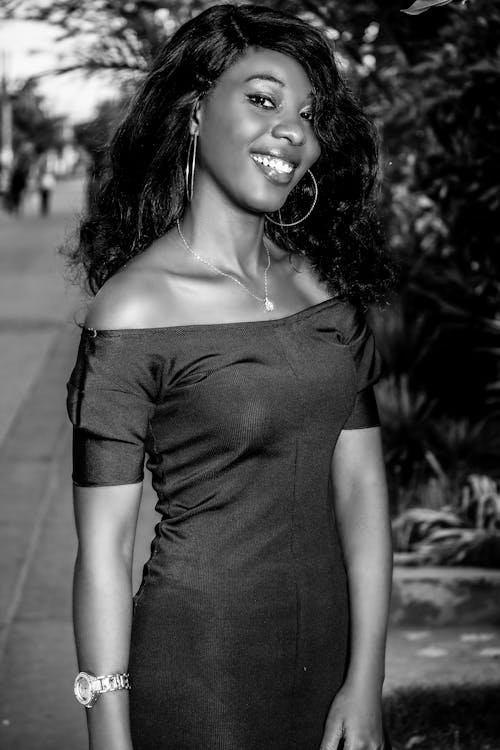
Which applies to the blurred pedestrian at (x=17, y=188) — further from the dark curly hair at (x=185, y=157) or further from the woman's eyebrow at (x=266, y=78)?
the woman's eyebrow at (x=266, y=78)

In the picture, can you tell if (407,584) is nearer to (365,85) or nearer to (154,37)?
(365,85)

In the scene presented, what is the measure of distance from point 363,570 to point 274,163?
788 mm

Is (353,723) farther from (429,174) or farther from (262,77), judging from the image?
(429,174)

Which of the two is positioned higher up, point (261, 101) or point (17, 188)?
point (261, 101)

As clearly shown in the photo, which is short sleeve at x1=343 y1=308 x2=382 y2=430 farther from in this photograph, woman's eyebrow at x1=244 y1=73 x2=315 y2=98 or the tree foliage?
the tree foliage

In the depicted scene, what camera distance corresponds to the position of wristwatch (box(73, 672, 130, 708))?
6.38 ft

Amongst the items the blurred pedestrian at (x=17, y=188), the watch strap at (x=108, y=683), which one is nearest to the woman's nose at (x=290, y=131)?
the watch strap at (x=108, y=683)

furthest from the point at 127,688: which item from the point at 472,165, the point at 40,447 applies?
the point at 40,447

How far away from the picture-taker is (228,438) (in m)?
1.98

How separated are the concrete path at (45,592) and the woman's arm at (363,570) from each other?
1.12 metres

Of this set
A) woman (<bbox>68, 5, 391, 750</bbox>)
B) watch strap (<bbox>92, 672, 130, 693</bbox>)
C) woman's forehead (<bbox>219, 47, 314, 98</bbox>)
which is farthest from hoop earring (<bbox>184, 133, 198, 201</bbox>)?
watch strap (<bbox>92, 672, 130, 693</bbox>)

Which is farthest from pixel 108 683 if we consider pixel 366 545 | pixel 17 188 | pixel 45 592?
pixel 17 188

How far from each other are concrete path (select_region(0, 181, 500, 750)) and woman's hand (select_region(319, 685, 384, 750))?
1.41 meters

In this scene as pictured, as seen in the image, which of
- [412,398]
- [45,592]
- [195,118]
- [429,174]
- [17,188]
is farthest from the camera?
[17,188]
